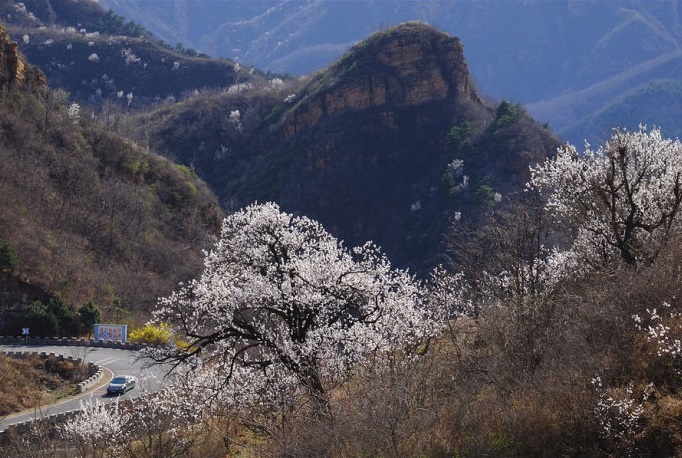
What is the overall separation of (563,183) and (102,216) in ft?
120

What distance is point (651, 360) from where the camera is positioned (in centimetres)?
981

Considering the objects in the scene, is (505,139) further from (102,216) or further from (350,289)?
(350,289)

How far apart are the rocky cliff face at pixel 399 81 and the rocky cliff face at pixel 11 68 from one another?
127 ft

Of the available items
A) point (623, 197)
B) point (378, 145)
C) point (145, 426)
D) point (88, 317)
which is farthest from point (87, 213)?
point (378, 145)

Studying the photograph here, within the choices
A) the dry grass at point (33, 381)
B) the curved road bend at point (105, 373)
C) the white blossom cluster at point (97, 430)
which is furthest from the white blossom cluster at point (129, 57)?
the white blossom cluster at point (97, 430)

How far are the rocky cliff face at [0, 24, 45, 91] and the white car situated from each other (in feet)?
103

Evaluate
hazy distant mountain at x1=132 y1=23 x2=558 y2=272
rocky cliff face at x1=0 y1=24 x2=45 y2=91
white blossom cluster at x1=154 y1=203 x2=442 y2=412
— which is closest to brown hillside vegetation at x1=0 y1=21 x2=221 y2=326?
rocky cliff face at x1=0 y1=24 x2=45 y2=91

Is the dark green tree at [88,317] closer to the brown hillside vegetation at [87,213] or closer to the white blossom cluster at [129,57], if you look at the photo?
the brown hillside vegetation at [87,213]

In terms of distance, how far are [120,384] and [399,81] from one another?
65.5m

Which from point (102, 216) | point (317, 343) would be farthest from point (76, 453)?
point (102, 216)

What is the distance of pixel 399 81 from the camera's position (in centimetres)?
8562

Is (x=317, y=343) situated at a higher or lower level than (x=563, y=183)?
lower

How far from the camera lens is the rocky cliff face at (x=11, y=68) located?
49594 millimetres

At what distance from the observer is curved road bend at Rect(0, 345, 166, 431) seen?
24516 millimetres
